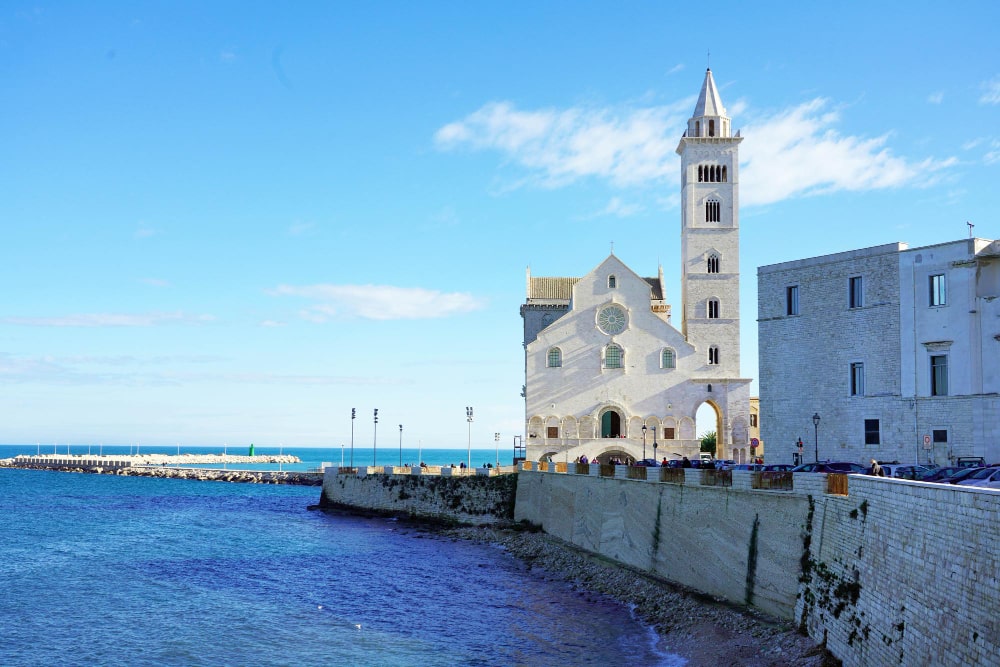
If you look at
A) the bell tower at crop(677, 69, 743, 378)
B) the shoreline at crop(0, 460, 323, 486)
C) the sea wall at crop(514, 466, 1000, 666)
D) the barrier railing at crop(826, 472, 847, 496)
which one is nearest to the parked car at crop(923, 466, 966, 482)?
the sea wall at crop(514, 466, 1000, 666)

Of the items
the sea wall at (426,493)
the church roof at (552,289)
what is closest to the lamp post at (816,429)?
the sea wall at (426,493)

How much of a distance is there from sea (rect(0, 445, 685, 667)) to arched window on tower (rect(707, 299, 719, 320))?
2792 cm

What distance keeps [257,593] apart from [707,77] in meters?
51.5

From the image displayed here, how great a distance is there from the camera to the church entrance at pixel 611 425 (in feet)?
225

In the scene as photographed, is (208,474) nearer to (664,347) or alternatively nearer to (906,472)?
(664,347)

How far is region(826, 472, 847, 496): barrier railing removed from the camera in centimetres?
2259

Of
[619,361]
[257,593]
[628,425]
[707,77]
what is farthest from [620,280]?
[257,593]

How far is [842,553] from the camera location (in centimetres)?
2109

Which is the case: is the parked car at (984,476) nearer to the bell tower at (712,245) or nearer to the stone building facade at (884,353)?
the stone building facade at (884,353)

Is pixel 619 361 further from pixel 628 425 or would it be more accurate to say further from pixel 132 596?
pixel 132 596

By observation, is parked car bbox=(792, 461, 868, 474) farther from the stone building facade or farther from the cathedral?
the cathedral

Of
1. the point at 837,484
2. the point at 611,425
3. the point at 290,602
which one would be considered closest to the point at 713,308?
the point at 611,425

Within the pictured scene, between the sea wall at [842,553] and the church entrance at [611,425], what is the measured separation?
29031mm

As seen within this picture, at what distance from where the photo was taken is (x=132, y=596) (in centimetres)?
3538
